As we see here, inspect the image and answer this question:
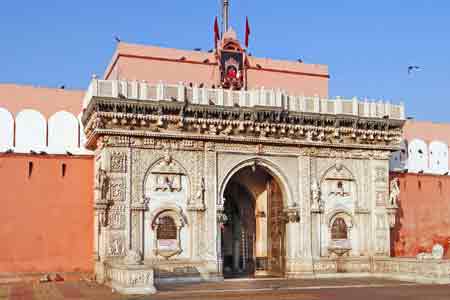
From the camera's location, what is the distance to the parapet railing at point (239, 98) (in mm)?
19500

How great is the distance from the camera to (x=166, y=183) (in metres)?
20.1

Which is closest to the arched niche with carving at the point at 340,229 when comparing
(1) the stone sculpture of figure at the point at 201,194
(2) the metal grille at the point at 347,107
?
(2) the metal grille at the point at 347,107

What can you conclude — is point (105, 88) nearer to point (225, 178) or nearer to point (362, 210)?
point (225, 178)

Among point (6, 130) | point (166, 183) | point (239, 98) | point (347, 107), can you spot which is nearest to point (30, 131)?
point (6, 130)

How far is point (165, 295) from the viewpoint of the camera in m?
15.4

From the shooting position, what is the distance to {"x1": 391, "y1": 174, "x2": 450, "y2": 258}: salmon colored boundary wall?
25156 millimetres

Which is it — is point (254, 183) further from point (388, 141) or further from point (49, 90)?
point (49, 90)

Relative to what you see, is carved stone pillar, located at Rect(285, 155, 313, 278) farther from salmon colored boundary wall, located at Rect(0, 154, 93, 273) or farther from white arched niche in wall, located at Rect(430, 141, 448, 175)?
white arched niche in wall, located at Rect(430, 141, 448, 175)

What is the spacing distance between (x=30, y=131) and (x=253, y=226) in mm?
8555

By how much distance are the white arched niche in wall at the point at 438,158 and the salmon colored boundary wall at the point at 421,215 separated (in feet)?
4.33

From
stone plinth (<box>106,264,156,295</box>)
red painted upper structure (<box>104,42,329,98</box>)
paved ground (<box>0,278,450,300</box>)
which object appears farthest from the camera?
red painted upper structure (<box>104,42,329,98</box>)

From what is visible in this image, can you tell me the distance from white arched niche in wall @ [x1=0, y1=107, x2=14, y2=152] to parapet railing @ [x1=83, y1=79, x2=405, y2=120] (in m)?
2.50

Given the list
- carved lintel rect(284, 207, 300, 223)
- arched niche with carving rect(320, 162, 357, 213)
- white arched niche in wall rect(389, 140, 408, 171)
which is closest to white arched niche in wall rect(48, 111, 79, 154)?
carved lintel rect(284, 207, 300, 223)

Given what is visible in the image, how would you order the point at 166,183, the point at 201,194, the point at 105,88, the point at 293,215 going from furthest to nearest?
1. the point at 293,215
2. the point at 201,194
3. the point at 166,183
4. the point at 105,88
